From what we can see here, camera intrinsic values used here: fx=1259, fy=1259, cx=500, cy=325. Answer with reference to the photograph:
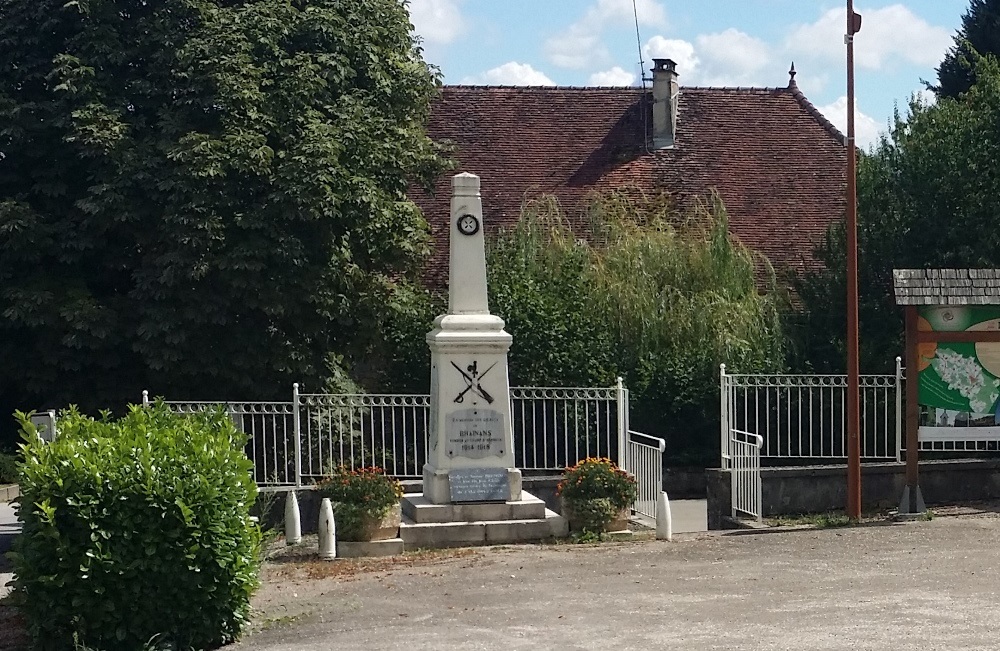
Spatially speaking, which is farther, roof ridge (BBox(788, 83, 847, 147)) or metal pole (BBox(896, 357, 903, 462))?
roof ridge (BBox(788, 83, 847, 147))

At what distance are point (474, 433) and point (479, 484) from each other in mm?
561

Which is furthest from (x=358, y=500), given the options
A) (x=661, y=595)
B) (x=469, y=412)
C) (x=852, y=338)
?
(x=852, y=338)

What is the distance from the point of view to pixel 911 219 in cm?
1938

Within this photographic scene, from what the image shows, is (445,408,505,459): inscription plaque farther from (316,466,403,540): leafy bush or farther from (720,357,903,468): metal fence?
(720,357,903,468): metal fence

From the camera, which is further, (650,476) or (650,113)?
(650,113)

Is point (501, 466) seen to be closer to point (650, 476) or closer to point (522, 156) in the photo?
point (650, 476)

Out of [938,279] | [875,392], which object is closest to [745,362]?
[875,392]

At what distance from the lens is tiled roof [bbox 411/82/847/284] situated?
2780cm

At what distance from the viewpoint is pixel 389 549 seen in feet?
43.4

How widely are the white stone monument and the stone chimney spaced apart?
16.6 m

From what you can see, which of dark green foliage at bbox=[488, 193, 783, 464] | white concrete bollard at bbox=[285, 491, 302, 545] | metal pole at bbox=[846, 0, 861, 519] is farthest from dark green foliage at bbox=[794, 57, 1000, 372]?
white concrete bollard at bbox=[285, 491, 302, 545]

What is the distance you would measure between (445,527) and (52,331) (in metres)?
6.95

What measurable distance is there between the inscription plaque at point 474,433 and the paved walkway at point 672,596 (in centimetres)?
120

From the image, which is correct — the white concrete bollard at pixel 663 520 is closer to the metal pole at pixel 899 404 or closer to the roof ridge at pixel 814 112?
the metal pole at pixel 899 404
